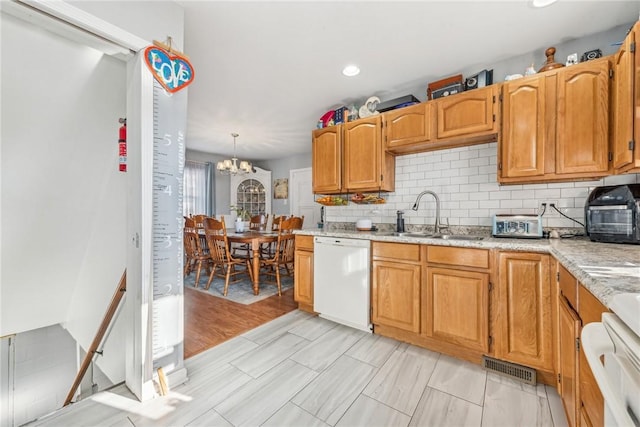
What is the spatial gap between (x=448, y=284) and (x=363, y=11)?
2.00 metres

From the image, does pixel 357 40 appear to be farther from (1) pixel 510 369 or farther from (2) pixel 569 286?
(1) pixel 510 369

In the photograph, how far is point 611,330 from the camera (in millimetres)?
596

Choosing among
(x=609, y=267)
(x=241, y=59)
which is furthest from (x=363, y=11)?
(x=609, y=267)

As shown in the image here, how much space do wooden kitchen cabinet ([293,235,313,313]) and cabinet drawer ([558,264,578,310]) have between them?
76.4 inches

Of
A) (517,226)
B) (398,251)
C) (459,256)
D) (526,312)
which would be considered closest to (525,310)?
(526,312)

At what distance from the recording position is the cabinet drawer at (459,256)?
5.90ft

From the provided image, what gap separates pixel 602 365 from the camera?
60 centimetres

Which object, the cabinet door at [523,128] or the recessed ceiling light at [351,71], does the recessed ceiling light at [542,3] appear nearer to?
the cabinet door at [523,128]

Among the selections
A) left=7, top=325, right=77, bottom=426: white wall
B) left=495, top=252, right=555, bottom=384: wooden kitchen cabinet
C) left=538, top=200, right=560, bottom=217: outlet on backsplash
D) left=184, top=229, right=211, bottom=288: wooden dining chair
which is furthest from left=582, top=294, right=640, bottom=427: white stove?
left=7, top=325, right=77, bottom=426: white wall

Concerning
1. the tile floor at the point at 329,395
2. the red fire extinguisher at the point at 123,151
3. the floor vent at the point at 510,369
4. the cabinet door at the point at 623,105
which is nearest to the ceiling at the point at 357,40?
the cabinet door at the point at 623,105

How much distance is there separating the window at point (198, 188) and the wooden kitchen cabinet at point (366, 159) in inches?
153

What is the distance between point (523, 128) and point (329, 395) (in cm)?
231

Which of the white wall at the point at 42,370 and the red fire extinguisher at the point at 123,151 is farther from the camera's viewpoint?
the white wall at the point at 42,370

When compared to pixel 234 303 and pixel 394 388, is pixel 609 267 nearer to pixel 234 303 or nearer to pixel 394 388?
pixel 394 388
